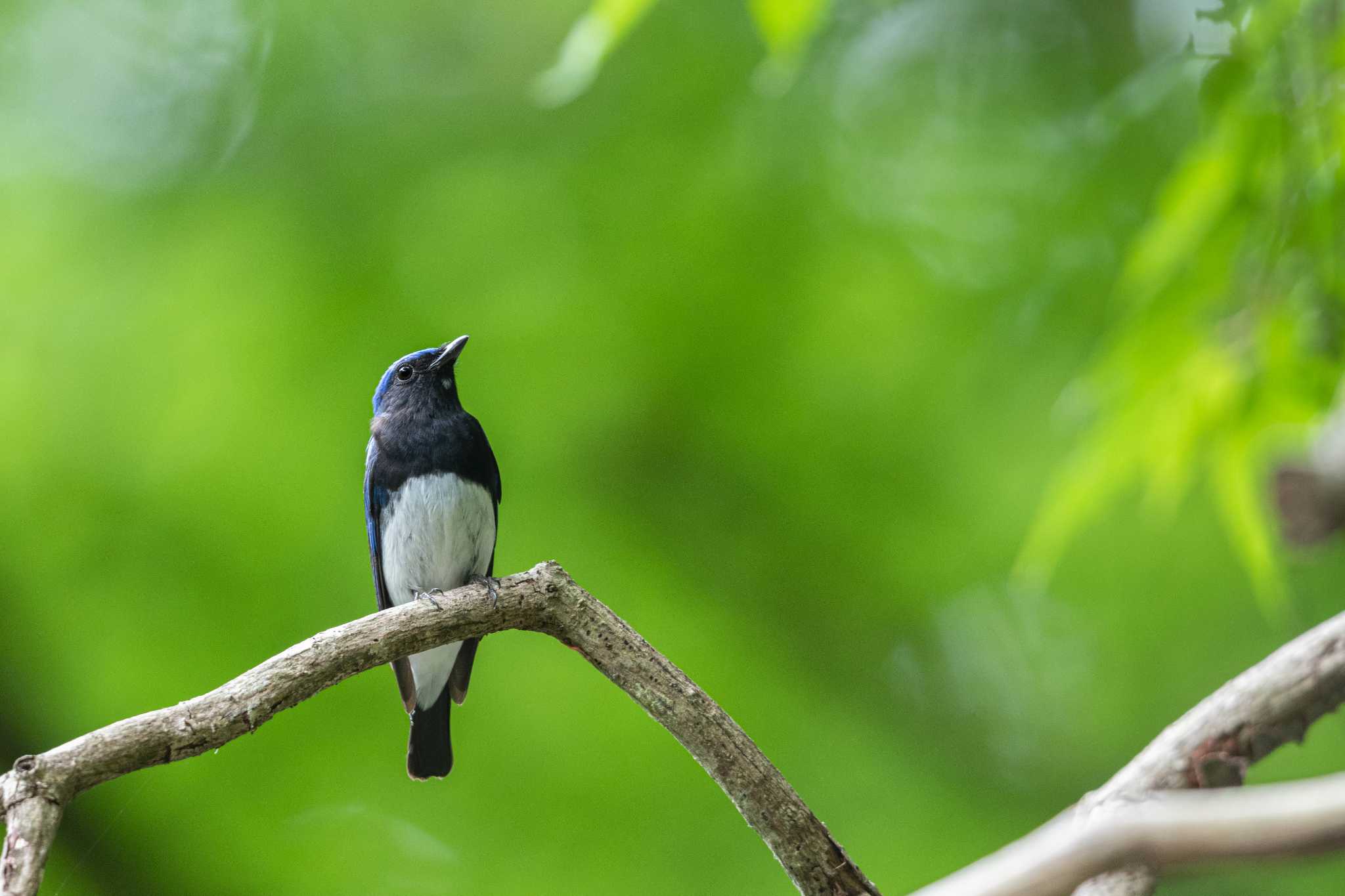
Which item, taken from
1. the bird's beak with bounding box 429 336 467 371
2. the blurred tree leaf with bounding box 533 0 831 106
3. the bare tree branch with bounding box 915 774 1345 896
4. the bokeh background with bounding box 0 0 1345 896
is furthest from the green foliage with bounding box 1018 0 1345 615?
the bokeh background with bounding box 0 0 1345 896

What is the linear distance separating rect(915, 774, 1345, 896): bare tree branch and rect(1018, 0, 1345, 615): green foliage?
2.01 meters

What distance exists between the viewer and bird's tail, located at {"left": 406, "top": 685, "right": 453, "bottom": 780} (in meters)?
4.18

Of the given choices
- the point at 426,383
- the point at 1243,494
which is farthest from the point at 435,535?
the point at 1243,494

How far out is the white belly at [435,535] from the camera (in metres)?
4.14

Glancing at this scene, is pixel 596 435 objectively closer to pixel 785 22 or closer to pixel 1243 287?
pixel 1243 287

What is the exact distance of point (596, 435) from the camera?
693 cm

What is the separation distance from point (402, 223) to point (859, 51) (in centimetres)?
328

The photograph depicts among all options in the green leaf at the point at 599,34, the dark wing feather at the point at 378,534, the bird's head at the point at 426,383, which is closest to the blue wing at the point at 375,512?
the dark wing feather at the point at 378,534

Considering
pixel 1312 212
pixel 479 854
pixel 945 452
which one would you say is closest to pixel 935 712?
pixel 945 452

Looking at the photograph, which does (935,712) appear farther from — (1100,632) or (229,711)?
(229,711)

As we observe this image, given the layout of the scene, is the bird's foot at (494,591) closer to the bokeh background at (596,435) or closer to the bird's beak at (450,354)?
the bird's beak at (450,354)

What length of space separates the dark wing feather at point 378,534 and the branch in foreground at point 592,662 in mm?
1558

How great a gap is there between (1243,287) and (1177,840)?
231cm

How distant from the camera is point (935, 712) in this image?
23.7ft
